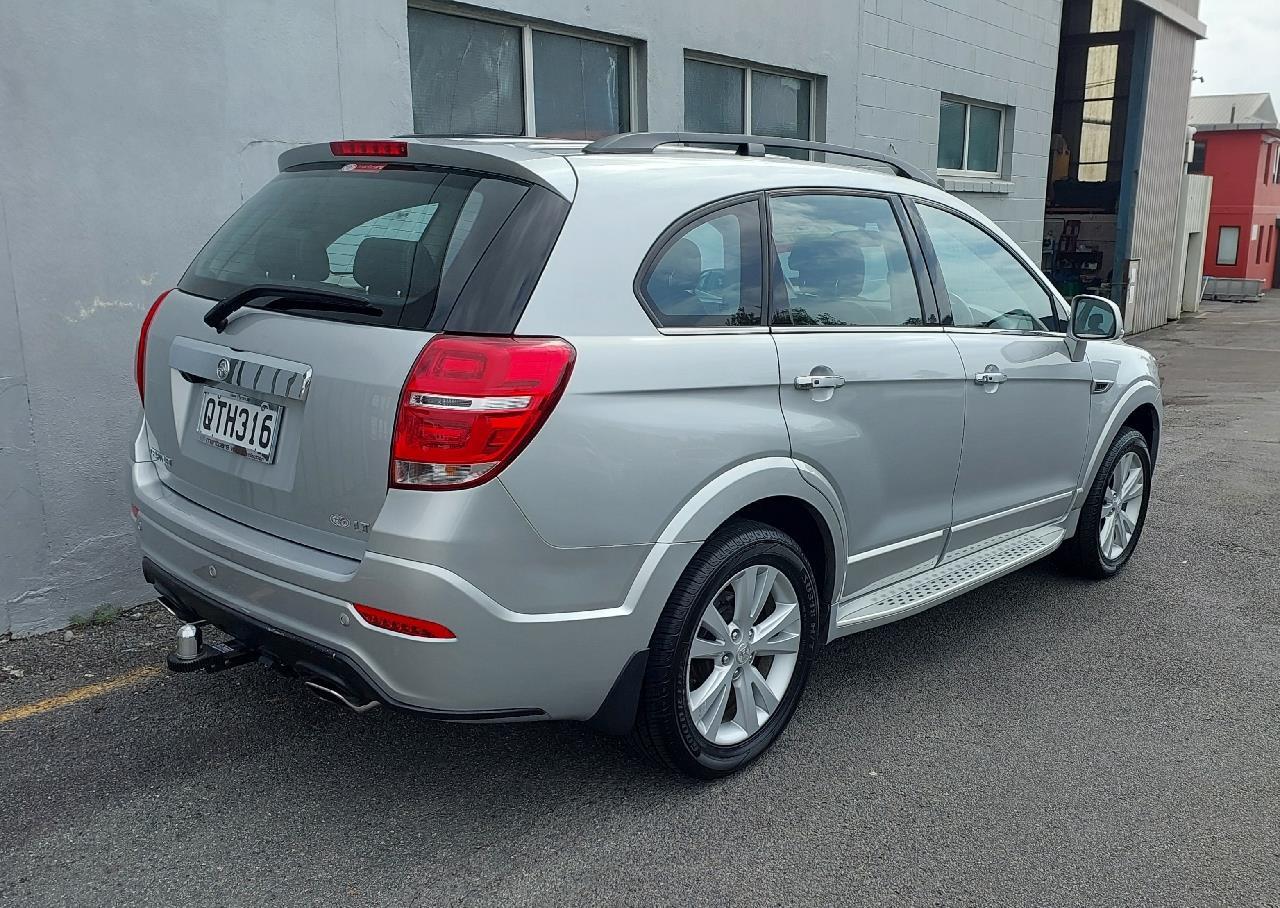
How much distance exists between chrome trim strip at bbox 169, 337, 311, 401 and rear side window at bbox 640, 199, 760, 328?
35.9 inches

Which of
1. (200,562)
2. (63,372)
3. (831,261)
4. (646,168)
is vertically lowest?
(200,562)

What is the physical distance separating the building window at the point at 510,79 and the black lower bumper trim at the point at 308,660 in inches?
131

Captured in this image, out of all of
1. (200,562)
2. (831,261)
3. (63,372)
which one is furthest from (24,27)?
(831,261)

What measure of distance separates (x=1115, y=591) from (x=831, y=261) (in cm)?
256

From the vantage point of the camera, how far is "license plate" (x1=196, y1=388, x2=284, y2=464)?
2885mm

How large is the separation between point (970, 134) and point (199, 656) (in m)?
10.1

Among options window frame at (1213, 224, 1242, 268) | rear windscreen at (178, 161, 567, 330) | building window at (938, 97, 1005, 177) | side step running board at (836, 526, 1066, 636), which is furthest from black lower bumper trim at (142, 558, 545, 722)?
window frame at (1213, 224, 1242, 268)

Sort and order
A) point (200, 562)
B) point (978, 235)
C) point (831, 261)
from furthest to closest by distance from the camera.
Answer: point (978, 235)
point (831, 261)
point (200, 562)

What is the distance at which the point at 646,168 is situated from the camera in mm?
3125

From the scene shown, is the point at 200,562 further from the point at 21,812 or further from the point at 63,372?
the point at 63,372

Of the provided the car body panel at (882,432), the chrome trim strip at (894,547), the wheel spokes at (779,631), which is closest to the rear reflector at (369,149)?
the car body panel at (882,432)

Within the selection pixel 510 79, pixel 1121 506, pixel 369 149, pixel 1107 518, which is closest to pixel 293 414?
pixel 369 149

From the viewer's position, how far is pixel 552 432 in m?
2.67

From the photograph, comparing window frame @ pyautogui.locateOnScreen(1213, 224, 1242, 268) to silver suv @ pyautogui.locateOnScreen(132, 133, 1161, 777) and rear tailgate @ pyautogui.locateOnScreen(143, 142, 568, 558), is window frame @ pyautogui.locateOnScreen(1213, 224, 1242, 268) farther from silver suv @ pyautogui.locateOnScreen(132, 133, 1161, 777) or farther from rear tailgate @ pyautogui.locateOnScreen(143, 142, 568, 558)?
rear tailgate @ pyautogui.locateOnScreen(143, 142, 568, 558)
